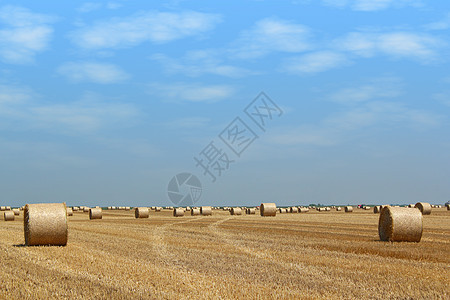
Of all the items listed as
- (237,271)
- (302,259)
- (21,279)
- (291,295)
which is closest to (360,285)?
(291,295)

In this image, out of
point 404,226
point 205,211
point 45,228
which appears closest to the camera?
point 45,228

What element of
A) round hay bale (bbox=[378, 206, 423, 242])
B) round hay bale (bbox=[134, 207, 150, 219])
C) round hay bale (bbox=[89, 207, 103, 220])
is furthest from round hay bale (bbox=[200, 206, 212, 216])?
round hay bale (bbox=[378, 206, 423, 242])

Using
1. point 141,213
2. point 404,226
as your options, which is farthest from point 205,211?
point 404,226

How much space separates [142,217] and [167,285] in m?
36.9

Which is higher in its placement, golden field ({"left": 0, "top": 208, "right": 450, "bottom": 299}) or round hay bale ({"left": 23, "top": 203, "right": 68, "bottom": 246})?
round hay bale ({"left": 23, "top": 203, "right": 68, "bottom": 246})

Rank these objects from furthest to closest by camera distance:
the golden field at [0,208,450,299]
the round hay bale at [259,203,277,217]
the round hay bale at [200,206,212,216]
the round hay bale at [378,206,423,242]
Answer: the round hay bale at [200,206,212,216] < the round hay bale at [259,203,277,217] < the round hay bale at [378,206,423,242] < the golden field at [0,208,450,299]

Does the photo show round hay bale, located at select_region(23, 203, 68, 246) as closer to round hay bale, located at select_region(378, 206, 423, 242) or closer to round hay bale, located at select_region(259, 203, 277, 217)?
round hay bale, located at select_region(378, 206, 423, 242)

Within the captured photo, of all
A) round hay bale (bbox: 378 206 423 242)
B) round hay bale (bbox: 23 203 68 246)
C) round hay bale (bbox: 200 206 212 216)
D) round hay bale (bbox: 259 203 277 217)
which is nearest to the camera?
round hay bale (bbox: 23 203 68 246)

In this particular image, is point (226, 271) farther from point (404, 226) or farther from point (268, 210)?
point (268, 210)

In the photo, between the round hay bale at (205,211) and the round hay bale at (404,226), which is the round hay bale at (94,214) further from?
the round hay bale at (404,226)

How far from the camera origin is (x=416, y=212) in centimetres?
1992

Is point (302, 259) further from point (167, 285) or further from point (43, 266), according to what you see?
point (43, 266)

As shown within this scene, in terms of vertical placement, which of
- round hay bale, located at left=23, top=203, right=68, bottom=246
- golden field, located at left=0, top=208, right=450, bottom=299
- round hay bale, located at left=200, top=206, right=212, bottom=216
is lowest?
round hay bale, located at left=200, top=206, right=212, bottom=216

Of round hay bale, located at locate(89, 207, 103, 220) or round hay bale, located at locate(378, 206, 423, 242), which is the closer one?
round hay bale, located at locate(378, 206, 423, 242)
